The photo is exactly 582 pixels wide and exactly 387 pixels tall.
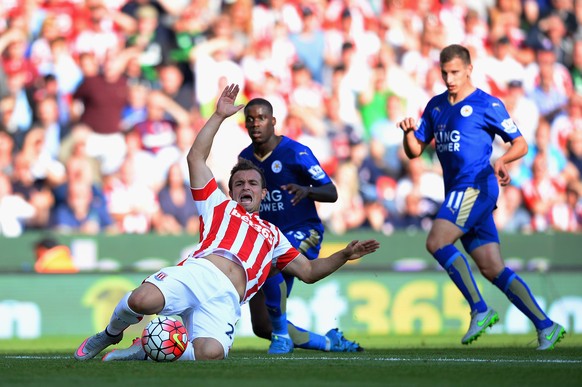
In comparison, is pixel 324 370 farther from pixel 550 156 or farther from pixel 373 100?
pixel 550 156

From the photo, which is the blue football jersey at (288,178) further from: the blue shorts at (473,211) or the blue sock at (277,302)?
the blue shorts at (473,211)

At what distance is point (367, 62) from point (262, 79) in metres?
1.88

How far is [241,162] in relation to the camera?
7.93m

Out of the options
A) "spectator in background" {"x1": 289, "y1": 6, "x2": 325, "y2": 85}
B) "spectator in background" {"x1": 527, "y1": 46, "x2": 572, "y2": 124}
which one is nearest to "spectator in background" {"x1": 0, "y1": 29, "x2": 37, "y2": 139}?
"spectator in background" {"x1": 289, "y1": 6, "x2": 325, "y2": 85}

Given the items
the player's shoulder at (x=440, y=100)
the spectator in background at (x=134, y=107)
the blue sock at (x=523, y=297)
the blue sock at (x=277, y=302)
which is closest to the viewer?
the blue sock at (x=277, y=302)

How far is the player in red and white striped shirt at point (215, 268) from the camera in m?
7.09

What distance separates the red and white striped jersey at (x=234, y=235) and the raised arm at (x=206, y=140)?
9 cm

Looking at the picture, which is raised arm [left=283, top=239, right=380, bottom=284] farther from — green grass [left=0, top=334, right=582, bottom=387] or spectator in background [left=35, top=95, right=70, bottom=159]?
spectator in background [left=35, top=95, right=70, bottom=159]

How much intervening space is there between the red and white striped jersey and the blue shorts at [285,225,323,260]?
1387mm

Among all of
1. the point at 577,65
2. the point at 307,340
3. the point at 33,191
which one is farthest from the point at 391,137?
the point at 307,340

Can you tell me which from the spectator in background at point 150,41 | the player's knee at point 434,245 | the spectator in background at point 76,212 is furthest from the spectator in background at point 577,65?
the player's knee at point 434,245

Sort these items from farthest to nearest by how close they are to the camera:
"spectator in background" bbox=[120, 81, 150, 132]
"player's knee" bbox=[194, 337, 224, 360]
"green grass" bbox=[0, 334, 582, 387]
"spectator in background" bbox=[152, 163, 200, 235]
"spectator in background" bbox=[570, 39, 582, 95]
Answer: "spectator in background" bbox=[570, 39, 582, 95]
"spectator in background" bbox=[120, 81, 150, 132]
"spectator in background" bbox=[152, 163, 200, 235]
"player's knee" bbox=[194, 337, 224, 360]
"green grass" bbox=[0, 334, 582, 387]

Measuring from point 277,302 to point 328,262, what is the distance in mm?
1479

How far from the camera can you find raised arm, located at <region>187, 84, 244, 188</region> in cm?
727
